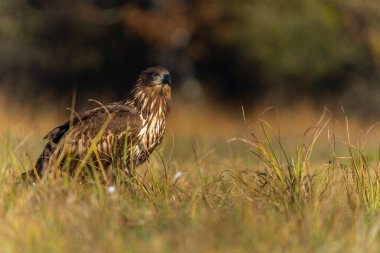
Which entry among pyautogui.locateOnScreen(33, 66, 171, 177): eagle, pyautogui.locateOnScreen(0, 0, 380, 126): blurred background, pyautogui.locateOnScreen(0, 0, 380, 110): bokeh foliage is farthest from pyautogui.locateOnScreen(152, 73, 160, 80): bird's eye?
pyautogui.locateOnScreen(0, 0, 380, 110): bokeh foliage

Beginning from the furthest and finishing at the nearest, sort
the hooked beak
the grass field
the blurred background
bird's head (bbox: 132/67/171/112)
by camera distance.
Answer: the blurred background < the hooked beak < bird's head (bbox: 132/67/171/112) < the grass field

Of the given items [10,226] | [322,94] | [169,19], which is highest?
[10,226]

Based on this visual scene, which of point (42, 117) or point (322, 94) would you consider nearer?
point (42, 117)

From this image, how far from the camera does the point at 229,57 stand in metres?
25.7

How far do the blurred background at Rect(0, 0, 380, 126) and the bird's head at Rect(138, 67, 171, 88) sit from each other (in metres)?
14.3

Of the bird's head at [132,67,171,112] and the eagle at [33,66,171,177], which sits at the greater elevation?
the bird's head at [132,67,171,112]

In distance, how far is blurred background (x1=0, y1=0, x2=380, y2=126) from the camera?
2392cm

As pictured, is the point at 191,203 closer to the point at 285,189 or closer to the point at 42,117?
the point at 285,189

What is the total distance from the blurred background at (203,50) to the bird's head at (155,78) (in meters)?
14.3

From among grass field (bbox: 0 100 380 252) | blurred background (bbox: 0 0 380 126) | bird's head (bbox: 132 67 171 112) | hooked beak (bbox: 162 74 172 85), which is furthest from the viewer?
blurred background (bbox: 0 0 380 126)

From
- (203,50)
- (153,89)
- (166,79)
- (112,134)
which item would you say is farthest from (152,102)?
(203,50)

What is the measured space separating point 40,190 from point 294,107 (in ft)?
56.5

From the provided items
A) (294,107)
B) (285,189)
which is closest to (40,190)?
(285,189)

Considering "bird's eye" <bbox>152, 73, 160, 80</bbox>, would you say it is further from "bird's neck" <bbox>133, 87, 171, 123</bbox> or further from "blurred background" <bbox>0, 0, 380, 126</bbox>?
"blurred background" <bbox>0, 0, 380, 126</bbox>
